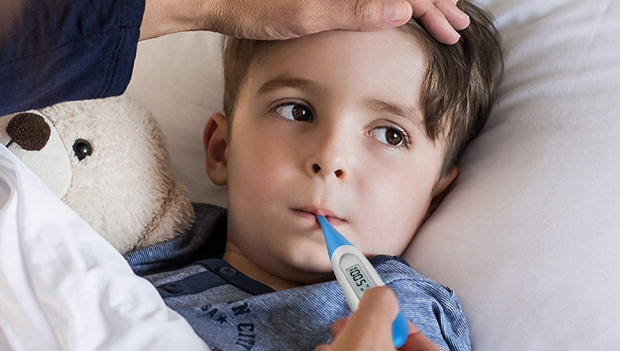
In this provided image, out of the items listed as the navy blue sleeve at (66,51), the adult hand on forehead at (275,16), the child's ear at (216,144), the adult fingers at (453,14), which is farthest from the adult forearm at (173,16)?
the adult fingers at (453,14)

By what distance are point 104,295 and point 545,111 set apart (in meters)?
0.68

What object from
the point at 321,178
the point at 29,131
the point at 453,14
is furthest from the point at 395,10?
the point at 29,131

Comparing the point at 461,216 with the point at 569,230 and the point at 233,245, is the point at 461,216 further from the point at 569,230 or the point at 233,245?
the point at 233,245

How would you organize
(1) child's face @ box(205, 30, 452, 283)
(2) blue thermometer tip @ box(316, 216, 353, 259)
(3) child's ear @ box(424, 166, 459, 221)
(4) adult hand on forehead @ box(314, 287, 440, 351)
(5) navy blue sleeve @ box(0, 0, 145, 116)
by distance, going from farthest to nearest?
(3) child's ear @ box(424, 166, 459, 221) → (1) child's face @ box(205, 30, 452, 283) → (2) blue thermometer tip @ box(316, 216, 353, 259) → (5) navy blue sleeve @ box(0, 0, 145, 116) → (4) adult hand on forehead @ box(314, 287, 440, 351)

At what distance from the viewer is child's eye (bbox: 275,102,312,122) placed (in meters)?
0.98

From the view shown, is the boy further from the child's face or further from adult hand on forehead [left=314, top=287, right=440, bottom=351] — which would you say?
adult hand on forehead [left=314, top=287, right=440, bottom=351]

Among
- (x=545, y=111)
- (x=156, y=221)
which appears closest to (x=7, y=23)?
(x=156, y=221)

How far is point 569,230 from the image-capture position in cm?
91

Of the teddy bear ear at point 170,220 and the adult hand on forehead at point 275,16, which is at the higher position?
the adult hand on forehead at point 275,16

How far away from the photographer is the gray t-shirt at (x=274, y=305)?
2.74 ft

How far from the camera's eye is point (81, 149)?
3.05 feet

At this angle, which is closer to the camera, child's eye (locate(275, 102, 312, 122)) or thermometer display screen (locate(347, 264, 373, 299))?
thermometer display screen (locate(347, 264, 373, 299))

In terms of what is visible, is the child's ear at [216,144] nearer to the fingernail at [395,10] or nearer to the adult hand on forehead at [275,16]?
the adult hand on forehead at [275,16]

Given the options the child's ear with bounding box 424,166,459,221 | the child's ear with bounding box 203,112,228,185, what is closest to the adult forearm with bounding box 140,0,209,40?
the child's ear with bounding box 203,112,228,185
